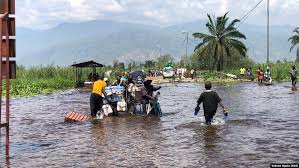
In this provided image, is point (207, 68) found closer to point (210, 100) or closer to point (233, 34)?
point (233, 34)

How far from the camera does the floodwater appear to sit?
1077 centimetres

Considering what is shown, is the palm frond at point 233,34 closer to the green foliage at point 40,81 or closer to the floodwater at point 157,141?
the green foliage at point 40,81

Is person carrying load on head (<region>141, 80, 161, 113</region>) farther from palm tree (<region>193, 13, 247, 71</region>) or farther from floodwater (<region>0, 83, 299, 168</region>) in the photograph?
palm tree (<region>193, 13, 247, 71</region>)

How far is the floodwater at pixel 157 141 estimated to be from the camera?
1077cm

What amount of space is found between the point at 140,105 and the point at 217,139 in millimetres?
7691

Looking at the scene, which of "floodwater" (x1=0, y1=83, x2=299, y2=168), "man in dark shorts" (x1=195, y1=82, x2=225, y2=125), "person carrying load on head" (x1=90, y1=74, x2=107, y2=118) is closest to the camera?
"floodwater" (x1=0, y1=83, x2=299, y2=168)

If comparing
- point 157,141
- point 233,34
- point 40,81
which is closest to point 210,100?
point 157,141

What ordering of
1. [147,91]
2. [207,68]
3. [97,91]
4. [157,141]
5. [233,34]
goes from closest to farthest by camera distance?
1. [157,141]
2. [97,91]
3. [147,91]
4. [233,34]
5. [207,68]

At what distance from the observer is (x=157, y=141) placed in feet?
44.2

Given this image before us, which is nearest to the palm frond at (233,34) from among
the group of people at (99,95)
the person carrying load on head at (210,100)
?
the group of people at (99,95)

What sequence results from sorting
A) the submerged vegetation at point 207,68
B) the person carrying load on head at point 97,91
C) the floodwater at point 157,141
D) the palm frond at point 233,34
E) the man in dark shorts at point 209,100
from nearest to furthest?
the floodwater at point 157,141
the man in dark shorts at point 209,100
the person carrying load on head at point 97,91
the submerged vegetation at point 207,68
the palm frond at point 233,34

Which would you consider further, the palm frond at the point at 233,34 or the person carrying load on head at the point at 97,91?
the palm frond at the point at 233,34

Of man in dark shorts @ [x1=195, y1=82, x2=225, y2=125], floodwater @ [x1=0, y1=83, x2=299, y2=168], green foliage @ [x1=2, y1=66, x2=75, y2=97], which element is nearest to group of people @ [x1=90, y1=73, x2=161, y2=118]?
floodwater @ [x1=0, y1=83, x2=299, y2=168]

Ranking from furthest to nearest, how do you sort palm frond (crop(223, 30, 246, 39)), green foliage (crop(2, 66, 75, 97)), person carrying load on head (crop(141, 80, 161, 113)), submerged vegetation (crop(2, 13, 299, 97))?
1. palm frond (crop(223, 30, 246, 39))
2. submerged vegetation (crop(2, 13, 299, 97))
3. green foliage (crop(2, 66, 75, 97))
4. person carrying load on head (crop(141, 80, 161, 113))
